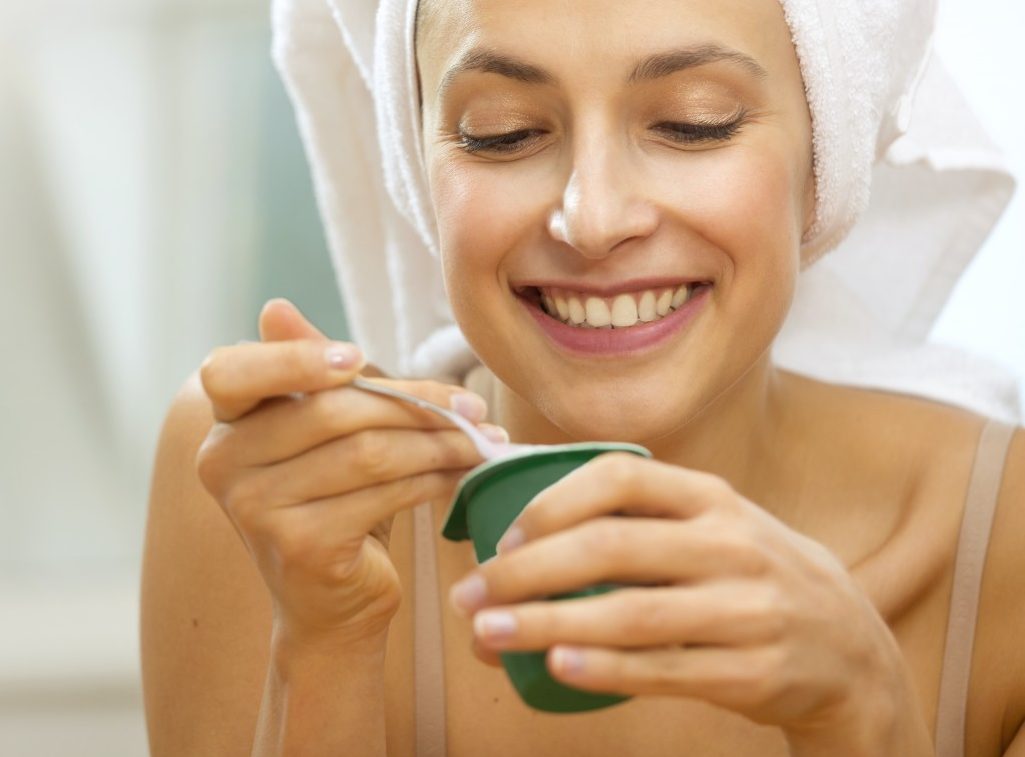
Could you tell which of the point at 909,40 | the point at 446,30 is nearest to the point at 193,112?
the point at 446,30

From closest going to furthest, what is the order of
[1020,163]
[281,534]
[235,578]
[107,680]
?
[281,534], [235,578], [1020,163], [107,680]

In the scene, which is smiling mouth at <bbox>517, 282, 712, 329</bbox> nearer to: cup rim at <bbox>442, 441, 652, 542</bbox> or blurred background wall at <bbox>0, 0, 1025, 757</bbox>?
cup rim at <bbox>442, 441, 652, 542</bbox>

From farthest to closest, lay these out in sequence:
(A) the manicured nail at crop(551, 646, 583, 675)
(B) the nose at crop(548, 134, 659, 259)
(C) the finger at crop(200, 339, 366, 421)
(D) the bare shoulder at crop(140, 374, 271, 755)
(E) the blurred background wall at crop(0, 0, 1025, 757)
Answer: (E) the blurred background wall at crop(0, 0, 1025, 757) < (D) the bare shoulder at crop(140, 374, 271, 755) < (B) the nose at crop(548, 134, 659, 259) < (C) the finger at crop(200, 339, 366, 421) < (A) the manicured nail at crop(551, 646, 583, 675)

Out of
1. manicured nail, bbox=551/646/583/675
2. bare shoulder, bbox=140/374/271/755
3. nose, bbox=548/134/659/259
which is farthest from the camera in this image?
bare shoulder, bbox=140/374/271/755

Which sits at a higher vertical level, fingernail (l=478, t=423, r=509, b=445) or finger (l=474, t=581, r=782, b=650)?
fingernail (l=478, t=423, r=509, b=445)

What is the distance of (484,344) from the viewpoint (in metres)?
1.22

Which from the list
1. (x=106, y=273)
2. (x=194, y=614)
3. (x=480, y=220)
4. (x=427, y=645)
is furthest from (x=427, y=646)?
(x=106, y=273)

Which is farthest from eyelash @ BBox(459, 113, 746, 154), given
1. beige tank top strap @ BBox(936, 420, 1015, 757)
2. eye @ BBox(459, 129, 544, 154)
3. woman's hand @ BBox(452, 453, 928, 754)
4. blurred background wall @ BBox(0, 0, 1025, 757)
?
blurred background wall @ BBox(0, 0, 1025, 757)

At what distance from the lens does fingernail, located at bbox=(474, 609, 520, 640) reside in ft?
2.43

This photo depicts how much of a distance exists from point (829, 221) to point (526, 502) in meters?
0.64

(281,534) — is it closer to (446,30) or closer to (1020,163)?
(446,30)

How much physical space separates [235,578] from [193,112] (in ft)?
3.48

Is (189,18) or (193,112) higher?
(189,18)

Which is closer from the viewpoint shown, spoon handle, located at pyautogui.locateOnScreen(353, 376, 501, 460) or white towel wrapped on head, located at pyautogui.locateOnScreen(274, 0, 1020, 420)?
spoon handle, located at pyautogui.locateOnScreen(353, 376, 501, 460)
